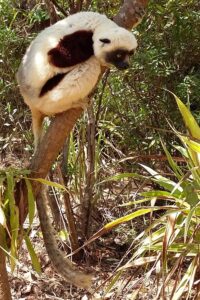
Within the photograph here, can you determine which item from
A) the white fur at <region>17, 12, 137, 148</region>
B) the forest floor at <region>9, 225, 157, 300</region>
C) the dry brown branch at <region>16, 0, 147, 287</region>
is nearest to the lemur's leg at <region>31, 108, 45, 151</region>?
the white fur at <region>17, 12, 137, 148</region>

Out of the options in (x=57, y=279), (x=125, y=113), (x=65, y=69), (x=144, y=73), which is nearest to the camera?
(x=65, y=69)

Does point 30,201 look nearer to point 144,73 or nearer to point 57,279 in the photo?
point 144,73

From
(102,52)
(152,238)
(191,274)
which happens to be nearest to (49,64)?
(102,52)

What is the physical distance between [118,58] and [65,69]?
→ 0.41 meters

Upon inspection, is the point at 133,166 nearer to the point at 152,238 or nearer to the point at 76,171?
the point at 76,171

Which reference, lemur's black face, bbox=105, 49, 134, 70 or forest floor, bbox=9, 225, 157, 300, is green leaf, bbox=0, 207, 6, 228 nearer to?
lemur's black face, bbox=105, 49, 134, 70

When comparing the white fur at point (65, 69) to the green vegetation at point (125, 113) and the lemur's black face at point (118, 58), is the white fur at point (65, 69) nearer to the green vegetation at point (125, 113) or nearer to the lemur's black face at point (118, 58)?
the lemur's black face at point (118, 58)

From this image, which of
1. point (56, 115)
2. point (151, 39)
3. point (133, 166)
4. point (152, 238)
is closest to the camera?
point (152, 238)

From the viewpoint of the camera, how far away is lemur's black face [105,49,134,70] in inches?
158

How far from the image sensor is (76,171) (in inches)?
216

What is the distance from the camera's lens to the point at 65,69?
4.03 meters

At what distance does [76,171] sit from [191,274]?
8.35 ft

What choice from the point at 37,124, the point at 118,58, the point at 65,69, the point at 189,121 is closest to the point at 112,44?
the point at 118,58

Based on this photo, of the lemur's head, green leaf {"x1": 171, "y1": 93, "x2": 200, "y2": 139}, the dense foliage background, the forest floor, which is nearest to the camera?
green leaf {"x1": 171, "y1": 93, "x2": 200, "y2": 139}
